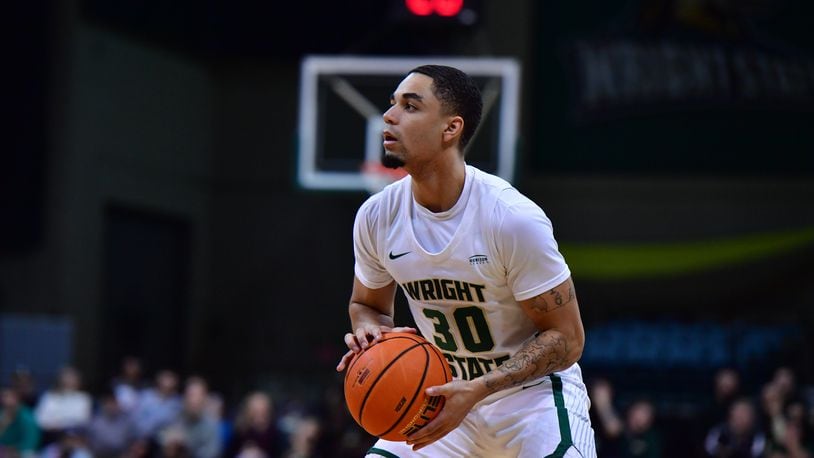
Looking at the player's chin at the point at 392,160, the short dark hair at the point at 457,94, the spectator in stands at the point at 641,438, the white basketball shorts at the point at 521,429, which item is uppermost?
the short dark hair at the point at 457,94

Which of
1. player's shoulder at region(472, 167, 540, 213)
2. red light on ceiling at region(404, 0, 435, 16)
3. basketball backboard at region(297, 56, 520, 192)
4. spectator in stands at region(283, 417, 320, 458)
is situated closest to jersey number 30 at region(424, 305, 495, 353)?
player's shoulder at region(472, 167, 540, 213)

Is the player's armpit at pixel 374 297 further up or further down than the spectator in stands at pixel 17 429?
further up

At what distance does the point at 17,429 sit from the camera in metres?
14.6

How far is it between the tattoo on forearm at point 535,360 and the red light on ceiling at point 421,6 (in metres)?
8.17

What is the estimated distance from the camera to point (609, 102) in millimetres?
20812

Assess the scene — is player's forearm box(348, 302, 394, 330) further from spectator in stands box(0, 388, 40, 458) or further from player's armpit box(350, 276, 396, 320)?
spectator in stands box(0, 388, 40, 458)

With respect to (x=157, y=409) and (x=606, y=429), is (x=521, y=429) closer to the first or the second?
(x=606, y=429)

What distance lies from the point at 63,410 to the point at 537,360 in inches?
438

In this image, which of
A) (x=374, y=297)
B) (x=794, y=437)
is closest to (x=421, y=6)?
(x=794, y=437)

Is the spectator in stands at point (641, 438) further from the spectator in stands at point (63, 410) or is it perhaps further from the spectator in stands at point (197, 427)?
the spectator in stands at point (63, 410)

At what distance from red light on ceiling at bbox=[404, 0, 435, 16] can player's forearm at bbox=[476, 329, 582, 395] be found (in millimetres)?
8146

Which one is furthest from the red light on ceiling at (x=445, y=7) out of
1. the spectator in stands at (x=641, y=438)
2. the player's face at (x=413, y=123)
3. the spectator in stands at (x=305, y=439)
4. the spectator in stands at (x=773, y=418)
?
the player's face at (x=413, y=123)

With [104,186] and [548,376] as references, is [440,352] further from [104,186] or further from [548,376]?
[104,186]

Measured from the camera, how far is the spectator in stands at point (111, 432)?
14.9m
